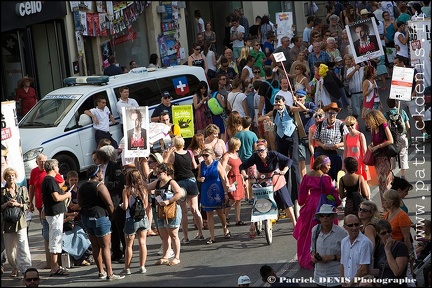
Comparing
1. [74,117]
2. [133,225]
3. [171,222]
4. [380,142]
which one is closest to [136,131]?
[171,222]

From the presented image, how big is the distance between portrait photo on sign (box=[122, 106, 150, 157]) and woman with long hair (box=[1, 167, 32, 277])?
6.13 feet

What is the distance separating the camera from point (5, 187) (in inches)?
545

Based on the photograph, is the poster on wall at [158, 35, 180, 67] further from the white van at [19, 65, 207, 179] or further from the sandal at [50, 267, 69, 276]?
the sandal at [50, 267, 69, 276]

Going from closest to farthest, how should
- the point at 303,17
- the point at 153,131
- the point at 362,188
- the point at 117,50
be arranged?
1. the point at 362,188
2. the point at 153,131
3. the point at 117,50
4. the point at 303,17

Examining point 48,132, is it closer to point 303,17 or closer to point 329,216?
point 329,216

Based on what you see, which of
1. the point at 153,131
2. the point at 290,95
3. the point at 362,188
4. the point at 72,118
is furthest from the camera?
the point at 72,118

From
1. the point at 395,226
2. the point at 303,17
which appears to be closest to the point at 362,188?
the point at 395,226

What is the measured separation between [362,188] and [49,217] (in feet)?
13.9

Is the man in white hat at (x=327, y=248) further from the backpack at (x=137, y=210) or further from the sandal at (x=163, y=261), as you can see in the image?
the sandal at (x=163, y=261)

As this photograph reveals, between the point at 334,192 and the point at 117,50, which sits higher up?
the point at 117,50

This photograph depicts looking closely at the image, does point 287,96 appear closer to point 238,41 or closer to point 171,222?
point 171,222

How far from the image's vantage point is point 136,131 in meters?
15.4

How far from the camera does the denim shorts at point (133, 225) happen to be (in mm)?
13750

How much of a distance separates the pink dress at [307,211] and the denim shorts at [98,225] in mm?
2522
